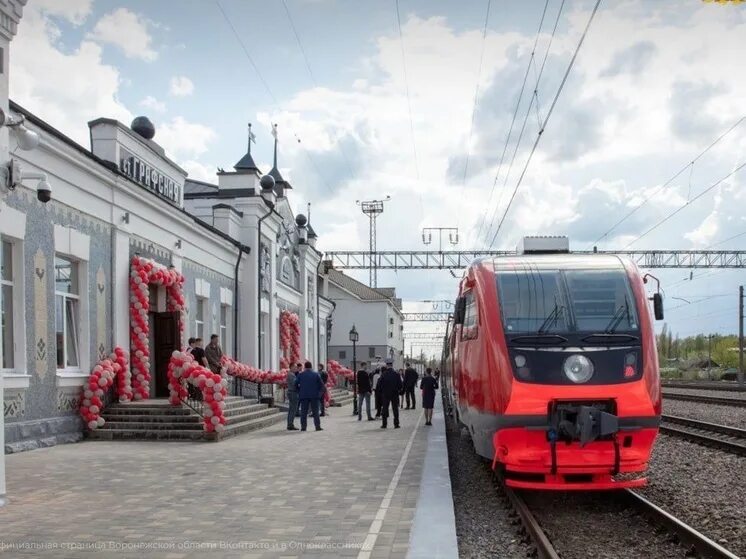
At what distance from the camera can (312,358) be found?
37.2m

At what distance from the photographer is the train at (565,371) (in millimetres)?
8156

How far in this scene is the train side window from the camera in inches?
368

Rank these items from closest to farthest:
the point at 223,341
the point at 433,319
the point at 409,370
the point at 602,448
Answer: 1. the point at 602,448
2. the point at 223,341
3. the point at 409,370
4. the point at 433,319

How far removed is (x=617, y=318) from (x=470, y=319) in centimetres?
180

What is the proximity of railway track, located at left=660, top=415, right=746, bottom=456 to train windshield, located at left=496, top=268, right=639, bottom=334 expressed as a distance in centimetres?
559

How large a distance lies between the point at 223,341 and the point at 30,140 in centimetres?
1578

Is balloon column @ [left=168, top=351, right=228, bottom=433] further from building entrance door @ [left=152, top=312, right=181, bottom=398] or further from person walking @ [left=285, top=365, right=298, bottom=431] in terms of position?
building entrance door @ [left=152, top=312, right=181, bottom=398]

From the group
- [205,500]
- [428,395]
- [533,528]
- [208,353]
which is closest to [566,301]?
[533,528]

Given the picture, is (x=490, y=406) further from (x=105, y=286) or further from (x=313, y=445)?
(x=105, y=286)

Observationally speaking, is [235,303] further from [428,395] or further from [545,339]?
[545,339]

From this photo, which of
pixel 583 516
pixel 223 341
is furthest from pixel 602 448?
pixel 223 341

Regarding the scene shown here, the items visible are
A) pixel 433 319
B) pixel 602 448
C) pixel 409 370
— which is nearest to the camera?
pixel 602 448

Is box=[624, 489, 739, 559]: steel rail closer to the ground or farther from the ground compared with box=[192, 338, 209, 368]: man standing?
closer to the ground

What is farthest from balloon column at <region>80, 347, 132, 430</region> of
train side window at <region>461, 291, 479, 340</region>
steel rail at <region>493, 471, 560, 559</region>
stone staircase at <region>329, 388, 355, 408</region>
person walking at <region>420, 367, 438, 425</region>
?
stone staircase at <region>329, 388, 355, 408</region>
